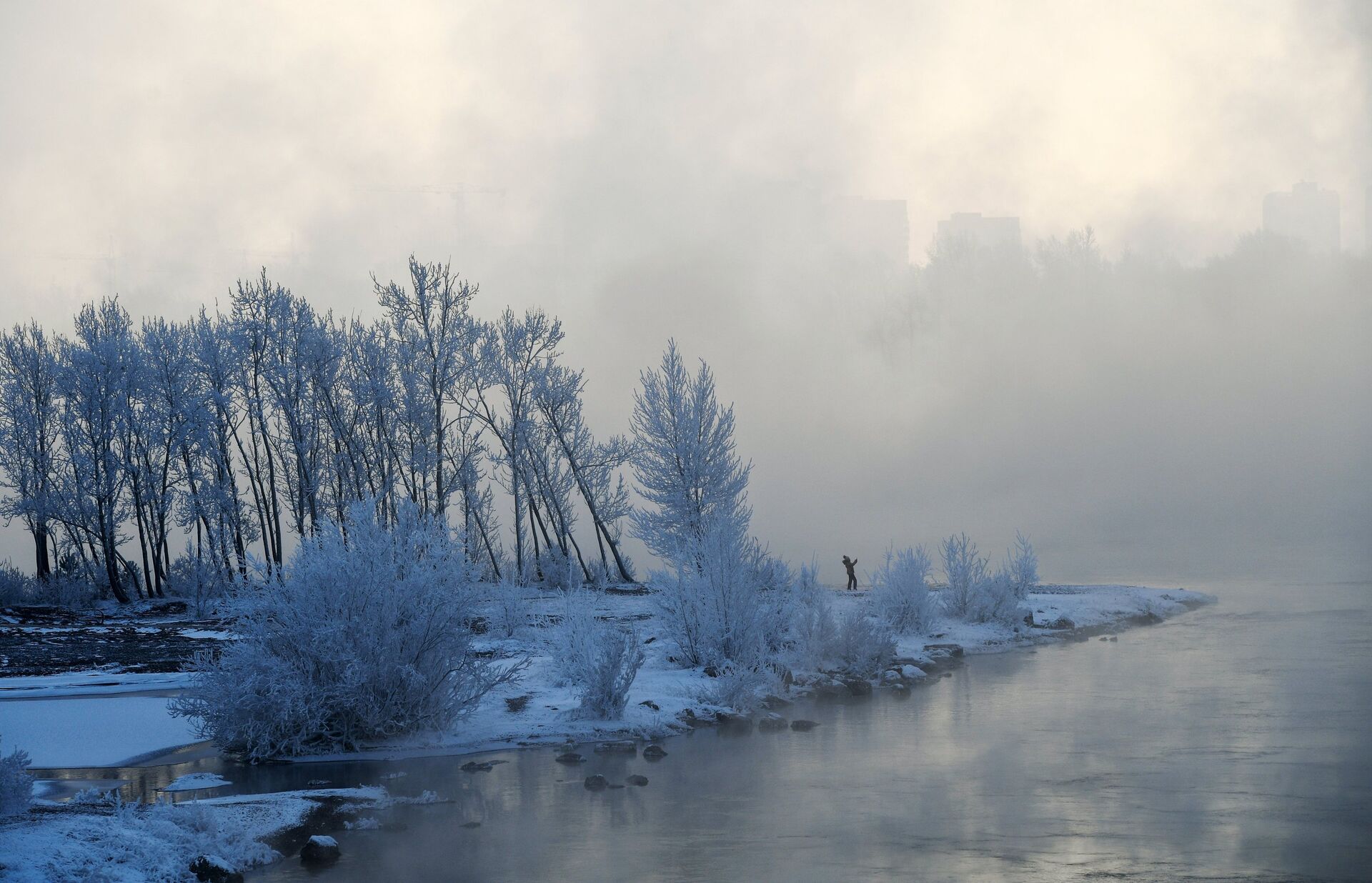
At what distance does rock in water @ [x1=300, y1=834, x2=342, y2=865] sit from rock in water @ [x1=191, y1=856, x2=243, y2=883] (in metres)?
0.54

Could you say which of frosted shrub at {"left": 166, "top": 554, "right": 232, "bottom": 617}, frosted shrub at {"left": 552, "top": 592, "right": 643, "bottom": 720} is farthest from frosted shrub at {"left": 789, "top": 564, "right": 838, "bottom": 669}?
frosted shrub at {"left": 166, "top": 554, "right": 232, "bottom": 617}

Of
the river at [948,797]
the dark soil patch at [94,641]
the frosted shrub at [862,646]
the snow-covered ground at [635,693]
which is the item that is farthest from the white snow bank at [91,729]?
the frosted shrub at [862,646]

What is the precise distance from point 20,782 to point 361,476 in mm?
29329

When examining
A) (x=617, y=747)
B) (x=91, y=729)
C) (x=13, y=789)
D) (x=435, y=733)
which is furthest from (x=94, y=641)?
(x=13, y=789)

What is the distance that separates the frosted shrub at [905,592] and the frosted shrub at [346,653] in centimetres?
1199

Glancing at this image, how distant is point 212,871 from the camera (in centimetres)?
683

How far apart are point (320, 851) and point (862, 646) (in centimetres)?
1108

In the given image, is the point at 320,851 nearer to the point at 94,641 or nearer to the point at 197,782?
the point at 197,782

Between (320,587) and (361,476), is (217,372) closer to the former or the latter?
(361,476)

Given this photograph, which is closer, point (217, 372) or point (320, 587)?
point (320, 587)

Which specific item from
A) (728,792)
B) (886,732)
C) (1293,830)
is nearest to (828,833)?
(728,792)

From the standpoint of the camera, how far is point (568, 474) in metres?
35.5

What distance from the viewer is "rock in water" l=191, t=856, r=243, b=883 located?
6793 millimetres

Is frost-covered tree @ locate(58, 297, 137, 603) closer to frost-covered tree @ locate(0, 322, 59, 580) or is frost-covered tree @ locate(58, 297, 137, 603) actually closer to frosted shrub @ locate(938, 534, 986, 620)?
frost-covered tree @ locate(0, 322, 59, 580)
